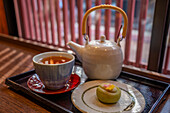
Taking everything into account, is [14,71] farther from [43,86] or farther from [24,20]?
[24,20]

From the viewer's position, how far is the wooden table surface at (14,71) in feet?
1.53

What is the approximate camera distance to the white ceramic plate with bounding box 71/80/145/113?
418mm

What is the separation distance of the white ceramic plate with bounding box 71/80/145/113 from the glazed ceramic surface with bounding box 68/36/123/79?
0.21ft

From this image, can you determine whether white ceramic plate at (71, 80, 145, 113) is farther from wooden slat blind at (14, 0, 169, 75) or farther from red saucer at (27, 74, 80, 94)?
wooden slat blind at (14, 0, 169, 75)

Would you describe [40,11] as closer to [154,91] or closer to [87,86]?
[87,86]

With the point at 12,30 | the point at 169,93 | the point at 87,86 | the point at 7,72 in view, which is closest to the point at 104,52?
the point at 87,86

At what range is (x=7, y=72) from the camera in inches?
28.3

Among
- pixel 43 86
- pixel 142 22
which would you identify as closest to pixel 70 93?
pixel 43 86

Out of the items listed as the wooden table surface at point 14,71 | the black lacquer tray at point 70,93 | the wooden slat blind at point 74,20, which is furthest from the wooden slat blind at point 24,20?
the black lacquer tray at point 70,93

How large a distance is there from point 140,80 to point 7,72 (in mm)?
565

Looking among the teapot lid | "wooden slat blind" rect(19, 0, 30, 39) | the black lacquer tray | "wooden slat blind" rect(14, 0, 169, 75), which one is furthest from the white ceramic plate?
"wooden slat blind" rect(19, 0, 30, 39)

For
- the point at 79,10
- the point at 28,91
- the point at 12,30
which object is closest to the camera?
the point at 28,91

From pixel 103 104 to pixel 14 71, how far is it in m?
0.47

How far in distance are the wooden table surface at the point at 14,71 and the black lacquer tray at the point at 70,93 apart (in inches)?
0.7
